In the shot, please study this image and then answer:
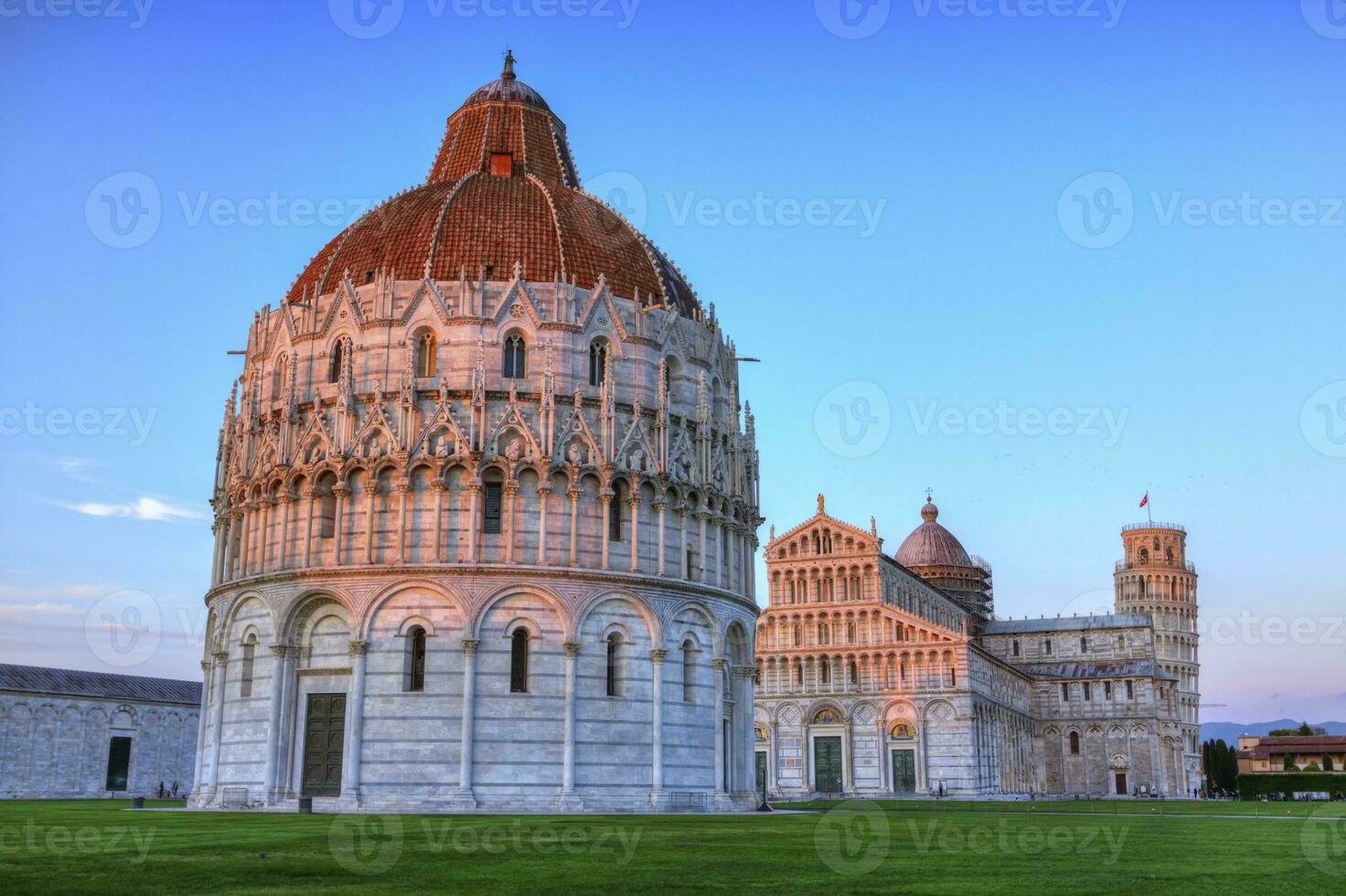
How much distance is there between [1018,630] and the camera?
13725cm

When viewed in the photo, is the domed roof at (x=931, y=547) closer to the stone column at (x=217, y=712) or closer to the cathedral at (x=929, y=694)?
the cathedral at (x=929, y=694)

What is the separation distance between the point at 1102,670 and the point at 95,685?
92.5 meters

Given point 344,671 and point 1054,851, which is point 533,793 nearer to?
point 344,671

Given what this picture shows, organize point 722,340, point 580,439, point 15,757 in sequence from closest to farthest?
point 580,439, point 722,340, point 15,757

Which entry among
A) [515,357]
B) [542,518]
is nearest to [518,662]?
[542,518]

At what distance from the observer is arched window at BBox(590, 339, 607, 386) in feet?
168

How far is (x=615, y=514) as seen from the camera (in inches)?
1945

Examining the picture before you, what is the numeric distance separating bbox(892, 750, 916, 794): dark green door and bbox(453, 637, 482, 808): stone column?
6096 cm

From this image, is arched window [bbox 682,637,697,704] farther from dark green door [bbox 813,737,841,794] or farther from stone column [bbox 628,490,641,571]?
dark green door [bbox 813,737,841,794]

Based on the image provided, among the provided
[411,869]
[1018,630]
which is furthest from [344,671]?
[1018,630]

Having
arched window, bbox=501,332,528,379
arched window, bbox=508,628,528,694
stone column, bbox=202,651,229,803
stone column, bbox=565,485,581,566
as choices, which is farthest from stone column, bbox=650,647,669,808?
stone column, bbox=202,651,229,803

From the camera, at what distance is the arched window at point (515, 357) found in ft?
164

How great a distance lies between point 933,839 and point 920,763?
72.2 m

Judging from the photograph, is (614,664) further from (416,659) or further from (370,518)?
(370,518)
